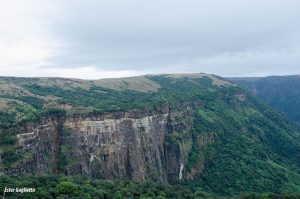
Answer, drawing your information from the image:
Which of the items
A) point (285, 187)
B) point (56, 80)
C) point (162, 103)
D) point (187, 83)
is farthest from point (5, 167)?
point (187, 83)

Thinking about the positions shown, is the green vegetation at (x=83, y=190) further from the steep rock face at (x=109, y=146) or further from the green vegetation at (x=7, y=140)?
the steep rock face at (x=109, y=146)

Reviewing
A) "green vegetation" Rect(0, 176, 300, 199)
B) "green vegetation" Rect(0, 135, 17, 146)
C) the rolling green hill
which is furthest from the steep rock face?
"green vegetation" Rect(0, 176, 300, 199)

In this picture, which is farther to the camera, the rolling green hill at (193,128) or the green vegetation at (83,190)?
the rolling green hill at (193,128)

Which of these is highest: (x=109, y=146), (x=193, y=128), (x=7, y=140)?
(x=7, y=140)

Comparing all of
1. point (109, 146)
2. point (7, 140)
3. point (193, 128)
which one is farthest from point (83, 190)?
point (193, 128)

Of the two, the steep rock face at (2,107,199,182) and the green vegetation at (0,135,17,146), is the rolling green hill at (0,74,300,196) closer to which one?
the green vegetation at (0,135,17,146)

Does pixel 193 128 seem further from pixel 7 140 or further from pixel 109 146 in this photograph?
pixel 7 140

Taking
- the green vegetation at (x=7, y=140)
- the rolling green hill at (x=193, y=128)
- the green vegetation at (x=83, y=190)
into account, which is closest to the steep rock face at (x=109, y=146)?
the rolling green hill at (x=193, y=128)

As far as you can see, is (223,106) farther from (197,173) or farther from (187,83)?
(197,173)

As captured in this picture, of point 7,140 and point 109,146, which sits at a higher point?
point 7,140
